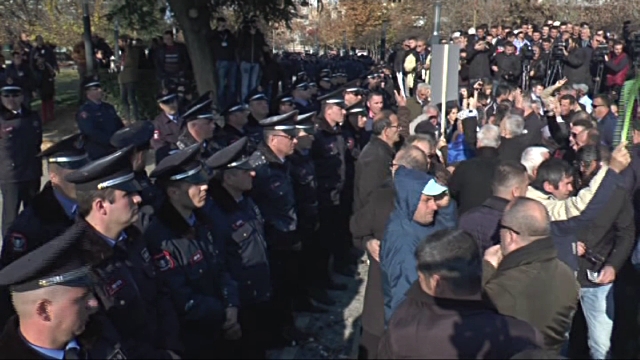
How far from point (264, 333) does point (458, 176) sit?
2.13 m

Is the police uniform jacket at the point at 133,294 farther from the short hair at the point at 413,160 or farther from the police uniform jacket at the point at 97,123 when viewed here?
the police uniform jacket at the point at 97,123

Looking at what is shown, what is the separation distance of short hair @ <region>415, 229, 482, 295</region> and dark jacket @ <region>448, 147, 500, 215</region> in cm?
289

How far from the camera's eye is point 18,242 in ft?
13.4

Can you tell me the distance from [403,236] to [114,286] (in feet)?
5.53

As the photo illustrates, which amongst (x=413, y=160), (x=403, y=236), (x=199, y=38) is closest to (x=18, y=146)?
(x=413, y=160)

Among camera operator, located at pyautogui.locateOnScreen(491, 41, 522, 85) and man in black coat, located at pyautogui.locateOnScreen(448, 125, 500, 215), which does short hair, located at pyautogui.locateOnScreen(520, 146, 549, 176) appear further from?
camera operator, located at pyautogui.locateOnScreen(491, 41, 522, 85)

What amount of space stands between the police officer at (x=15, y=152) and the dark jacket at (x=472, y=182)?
198 inches

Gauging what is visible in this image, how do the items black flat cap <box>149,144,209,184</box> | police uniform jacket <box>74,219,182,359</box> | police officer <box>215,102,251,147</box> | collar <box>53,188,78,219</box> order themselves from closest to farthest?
1. police uniform jacket <box>74,219,182,359</box>
2. black flat cap <box>149,144,209,184</box>
3. collar <box>53,188,78,219</box>
4. police officer <box>215,102,251,147</box>

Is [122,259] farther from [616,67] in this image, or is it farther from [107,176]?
[616,67]

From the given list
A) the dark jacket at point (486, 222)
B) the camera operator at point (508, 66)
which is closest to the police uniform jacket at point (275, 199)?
the dark jacket at point (486, 222)

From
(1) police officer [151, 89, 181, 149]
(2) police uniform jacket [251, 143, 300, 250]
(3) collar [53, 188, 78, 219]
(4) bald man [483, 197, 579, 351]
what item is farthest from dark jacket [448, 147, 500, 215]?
(1) police officer [151, 89, 181, 149]

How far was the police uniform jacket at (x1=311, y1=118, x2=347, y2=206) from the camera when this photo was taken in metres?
7.81

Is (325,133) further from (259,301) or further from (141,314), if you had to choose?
(141,314)

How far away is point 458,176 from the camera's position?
6211 millimetres
